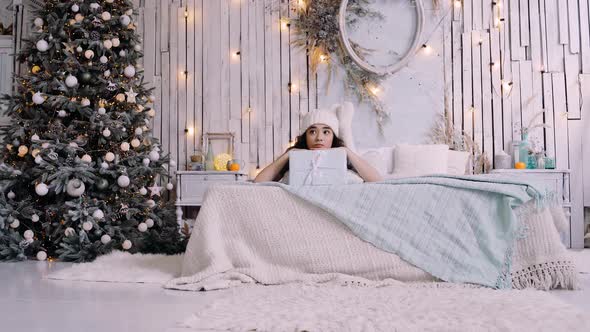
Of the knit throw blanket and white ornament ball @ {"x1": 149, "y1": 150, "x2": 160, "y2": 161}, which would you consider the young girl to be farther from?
white ornament ball @ {"x1": 149, "y1": 150, "x2": 160, "y2": 161}

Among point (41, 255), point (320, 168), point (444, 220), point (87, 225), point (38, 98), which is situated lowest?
point (41, 255)

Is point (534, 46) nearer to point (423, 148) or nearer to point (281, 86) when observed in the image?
point (423, 148)

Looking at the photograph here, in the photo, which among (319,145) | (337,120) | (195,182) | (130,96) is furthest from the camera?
(195,182)

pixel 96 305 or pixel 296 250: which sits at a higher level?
pixel 296 250

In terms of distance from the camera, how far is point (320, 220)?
1978 mm

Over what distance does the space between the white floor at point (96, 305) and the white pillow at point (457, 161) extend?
1709mm

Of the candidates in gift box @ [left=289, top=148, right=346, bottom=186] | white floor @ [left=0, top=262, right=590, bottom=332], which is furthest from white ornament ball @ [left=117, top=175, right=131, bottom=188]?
gift box @ [left=289, top=148, right=346, bottom=186]

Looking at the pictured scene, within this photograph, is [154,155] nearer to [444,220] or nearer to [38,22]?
[38,22]

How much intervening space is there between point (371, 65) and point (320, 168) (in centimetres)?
240

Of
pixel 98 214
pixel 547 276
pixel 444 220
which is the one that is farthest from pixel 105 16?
pixel 547 276

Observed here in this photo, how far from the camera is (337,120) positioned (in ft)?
9.27

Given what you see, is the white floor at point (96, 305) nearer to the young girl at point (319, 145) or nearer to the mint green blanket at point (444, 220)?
the mint green blanket at point (444, 220)

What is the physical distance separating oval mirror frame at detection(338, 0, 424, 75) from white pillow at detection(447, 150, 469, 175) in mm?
940

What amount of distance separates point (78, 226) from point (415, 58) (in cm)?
316
